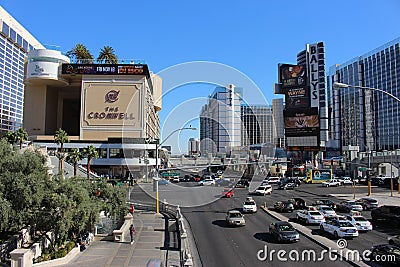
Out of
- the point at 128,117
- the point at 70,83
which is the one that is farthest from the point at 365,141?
the point at 70,83

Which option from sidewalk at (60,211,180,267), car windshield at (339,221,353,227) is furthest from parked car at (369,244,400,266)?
sidewalk at (60,211,180,267)

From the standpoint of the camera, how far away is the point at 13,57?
546 ft

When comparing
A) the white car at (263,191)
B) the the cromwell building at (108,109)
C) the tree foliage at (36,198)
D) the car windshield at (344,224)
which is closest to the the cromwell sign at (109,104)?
the the cromwell building at (108,109)

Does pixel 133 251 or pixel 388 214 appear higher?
pixel 388 214

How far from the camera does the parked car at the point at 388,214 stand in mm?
29328

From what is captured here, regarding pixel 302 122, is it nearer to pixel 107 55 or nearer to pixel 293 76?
pixel 293 76

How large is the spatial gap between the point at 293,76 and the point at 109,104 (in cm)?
5353

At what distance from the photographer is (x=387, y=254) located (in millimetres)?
17969

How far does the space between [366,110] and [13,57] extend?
537 feet

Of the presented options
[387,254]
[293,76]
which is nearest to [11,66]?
[293,76]

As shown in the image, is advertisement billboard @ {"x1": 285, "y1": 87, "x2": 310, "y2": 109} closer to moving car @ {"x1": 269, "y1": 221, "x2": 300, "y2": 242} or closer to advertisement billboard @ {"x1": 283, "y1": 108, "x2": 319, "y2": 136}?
advertisement billboard @ {"x1": 283, "y1": 108, "x2": 319, "y2": 136}

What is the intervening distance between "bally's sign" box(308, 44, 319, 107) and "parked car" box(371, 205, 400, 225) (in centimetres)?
8573

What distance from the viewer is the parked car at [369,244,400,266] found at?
17.4 meters

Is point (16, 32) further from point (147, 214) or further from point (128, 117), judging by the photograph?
point (147, 214)
